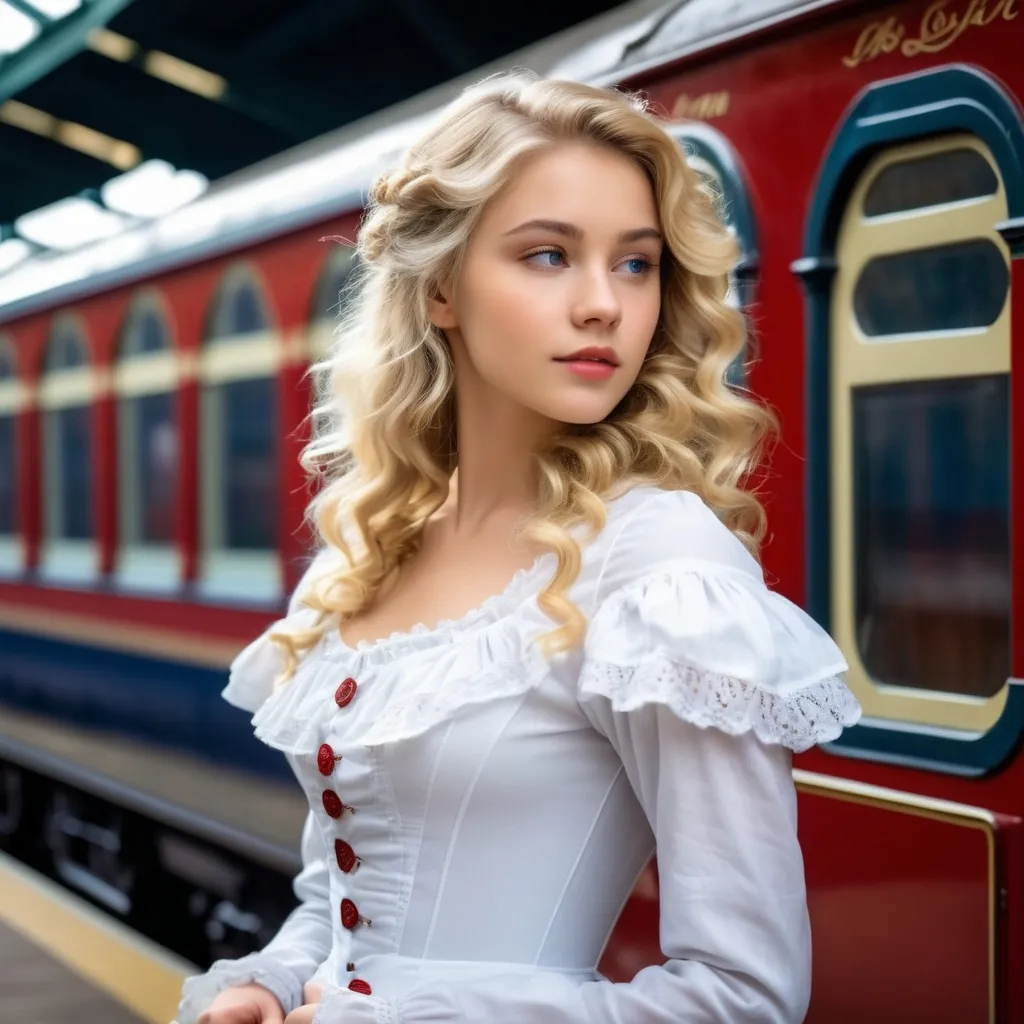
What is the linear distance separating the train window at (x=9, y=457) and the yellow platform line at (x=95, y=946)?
6.50 ft

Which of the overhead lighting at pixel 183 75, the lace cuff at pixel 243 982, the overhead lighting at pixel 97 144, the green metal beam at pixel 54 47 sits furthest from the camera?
the overhead lighting at pixel 97 144

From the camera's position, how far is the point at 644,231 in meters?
1.27

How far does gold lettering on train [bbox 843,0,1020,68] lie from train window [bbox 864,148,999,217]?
161mm

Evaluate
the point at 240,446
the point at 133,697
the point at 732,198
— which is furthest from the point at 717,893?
the point at 133,697

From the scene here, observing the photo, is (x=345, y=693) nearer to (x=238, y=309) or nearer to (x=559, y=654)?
(x=559, y=654)

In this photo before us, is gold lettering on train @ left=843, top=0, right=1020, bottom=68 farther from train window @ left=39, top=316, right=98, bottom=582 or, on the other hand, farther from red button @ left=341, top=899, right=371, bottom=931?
train window @ left=39, top=316, right=98, bottom=582

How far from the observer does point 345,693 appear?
4.36ft

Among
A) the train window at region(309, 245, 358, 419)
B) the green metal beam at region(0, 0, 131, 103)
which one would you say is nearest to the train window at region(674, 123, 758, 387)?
the train window at region(309, 245, 358, 419)

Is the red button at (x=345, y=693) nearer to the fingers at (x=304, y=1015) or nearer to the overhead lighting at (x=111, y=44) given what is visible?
the fingers at (x=304, y=1015)

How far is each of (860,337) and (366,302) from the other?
38.0 inches

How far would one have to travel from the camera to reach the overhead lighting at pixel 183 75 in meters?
10.0

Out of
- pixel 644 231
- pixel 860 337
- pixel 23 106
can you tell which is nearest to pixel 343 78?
pixel 23 106

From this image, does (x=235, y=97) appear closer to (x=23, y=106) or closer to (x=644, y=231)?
(x=23, y=106)

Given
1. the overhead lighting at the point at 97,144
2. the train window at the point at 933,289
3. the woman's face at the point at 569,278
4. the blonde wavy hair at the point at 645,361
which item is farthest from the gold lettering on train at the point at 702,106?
the overhead lighting at the point at 97,144
